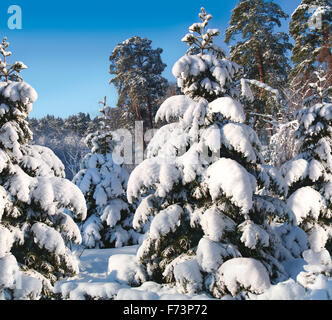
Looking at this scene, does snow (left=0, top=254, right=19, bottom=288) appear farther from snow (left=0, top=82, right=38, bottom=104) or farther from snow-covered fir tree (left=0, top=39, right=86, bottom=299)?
snow (left=0, top=82, right=38, bottom=104)

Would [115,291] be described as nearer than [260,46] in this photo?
Yes

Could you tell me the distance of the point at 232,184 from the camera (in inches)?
240

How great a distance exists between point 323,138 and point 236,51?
15.4m

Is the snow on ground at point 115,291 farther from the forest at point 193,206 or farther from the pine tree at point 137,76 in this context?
the pine tree at point 137,76

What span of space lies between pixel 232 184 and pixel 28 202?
432cm

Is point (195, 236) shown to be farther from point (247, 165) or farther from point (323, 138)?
point (323, 138)

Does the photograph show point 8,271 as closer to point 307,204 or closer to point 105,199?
point 307,204

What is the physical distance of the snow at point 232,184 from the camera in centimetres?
602

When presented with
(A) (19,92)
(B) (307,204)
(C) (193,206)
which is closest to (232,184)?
(C) (193,206)

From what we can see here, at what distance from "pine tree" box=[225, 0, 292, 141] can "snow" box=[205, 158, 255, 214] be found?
16.4 m

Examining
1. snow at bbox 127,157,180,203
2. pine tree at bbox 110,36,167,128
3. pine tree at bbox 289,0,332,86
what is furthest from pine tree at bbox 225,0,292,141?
snow at bbox 127,157,180,203

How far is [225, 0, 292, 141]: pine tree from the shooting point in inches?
865

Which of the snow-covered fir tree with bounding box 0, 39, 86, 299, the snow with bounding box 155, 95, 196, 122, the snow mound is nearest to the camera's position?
the snow-covered fir tree with bounding box 0, 39, 86, 299

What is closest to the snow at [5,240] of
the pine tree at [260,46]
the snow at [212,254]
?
the snow at [212,254]
